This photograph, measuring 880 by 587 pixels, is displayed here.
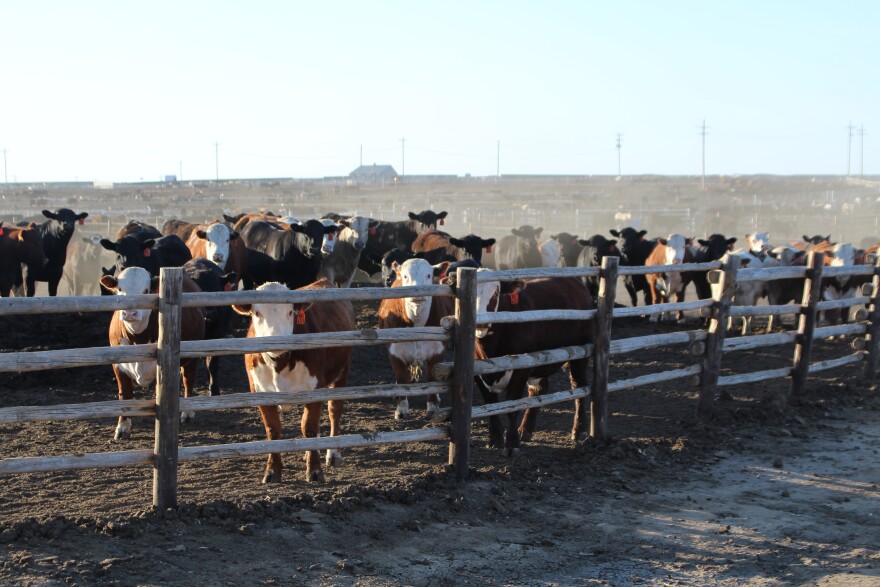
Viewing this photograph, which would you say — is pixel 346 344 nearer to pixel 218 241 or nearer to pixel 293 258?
pixel 218 241

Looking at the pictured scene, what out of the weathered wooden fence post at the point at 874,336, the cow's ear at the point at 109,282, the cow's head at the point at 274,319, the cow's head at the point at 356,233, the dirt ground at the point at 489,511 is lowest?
the dirt ground at the point at 489,511

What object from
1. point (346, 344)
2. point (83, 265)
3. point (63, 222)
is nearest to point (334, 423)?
point (346, 344)

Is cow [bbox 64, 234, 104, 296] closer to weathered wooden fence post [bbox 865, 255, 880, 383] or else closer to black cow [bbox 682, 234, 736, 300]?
black cow [bbox 682, 234, 736, 300]

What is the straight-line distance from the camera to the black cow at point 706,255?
1775 cm

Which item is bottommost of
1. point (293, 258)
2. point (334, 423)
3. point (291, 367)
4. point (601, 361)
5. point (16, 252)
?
point (334, 423)

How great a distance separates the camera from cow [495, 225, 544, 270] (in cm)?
2247

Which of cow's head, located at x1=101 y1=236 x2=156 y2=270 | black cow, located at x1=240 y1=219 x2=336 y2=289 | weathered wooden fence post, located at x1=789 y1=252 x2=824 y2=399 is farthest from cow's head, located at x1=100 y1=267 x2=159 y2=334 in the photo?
black cow, located at x1=240 y1=219 x2=336 y2=289

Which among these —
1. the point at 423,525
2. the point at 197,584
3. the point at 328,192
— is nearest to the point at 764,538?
the point at 423,525

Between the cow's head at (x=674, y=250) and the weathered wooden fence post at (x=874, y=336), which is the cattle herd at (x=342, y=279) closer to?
the cow's head at (x=674, y=250)

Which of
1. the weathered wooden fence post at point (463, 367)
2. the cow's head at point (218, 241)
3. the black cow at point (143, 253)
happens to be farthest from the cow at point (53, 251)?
the weathered wooden fence post at point (463, 367)

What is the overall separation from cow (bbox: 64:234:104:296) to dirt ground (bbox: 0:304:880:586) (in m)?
13.5

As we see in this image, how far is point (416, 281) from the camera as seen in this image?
9.52 metres

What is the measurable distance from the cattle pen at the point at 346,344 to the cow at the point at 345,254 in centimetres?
1027

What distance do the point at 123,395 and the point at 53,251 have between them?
1073 cm
